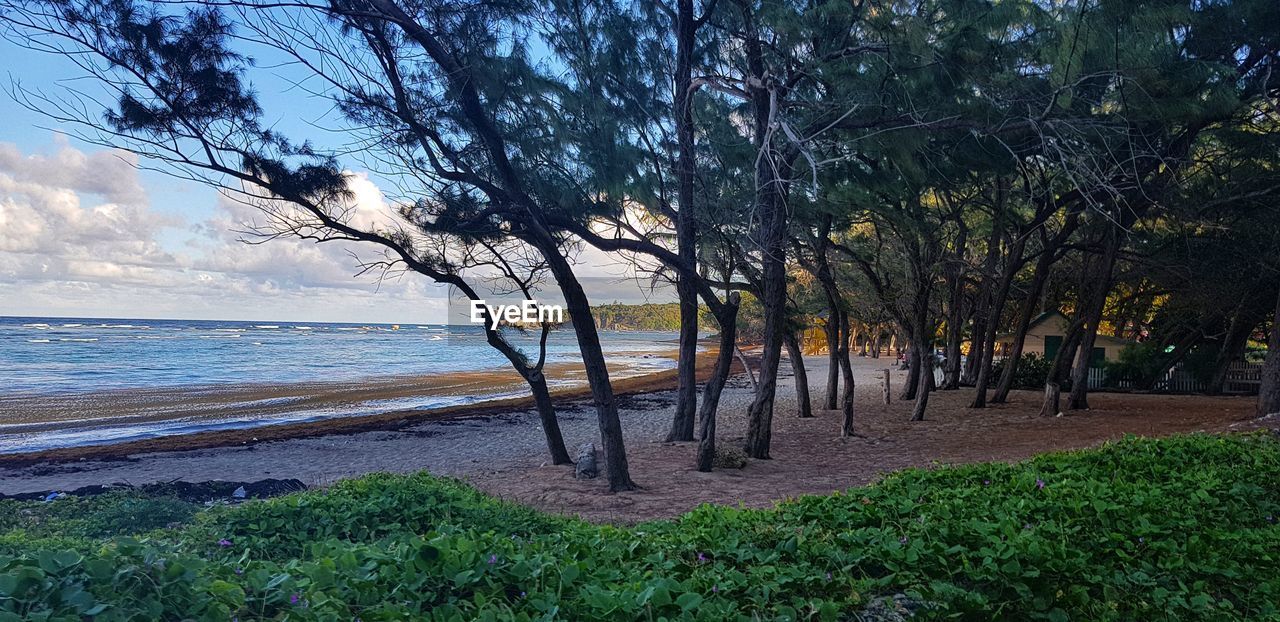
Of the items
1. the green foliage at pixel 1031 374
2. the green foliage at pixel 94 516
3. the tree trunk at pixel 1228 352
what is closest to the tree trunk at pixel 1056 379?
the tree trunk at pixel 1228 352

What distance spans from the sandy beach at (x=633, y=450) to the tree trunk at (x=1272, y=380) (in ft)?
1.55

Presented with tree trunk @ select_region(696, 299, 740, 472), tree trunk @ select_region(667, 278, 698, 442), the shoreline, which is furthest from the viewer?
the shoreline

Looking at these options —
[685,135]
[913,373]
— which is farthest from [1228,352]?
[685,135]

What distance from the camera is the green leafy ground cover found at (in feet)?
6.26

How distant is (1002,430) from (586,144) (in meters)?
9.14

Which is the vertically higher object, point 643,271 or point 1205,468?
point 643,271

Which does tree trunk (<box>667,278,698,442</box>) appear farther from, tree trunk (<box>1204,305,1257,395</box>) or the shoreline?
tree trunk (<box>1204,305,1257,395</box>)

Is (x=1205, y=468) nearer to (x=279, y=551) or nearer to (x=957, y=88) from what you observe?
(x=957, y=88)

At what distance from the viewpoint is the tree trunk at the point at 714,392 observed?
955 cm

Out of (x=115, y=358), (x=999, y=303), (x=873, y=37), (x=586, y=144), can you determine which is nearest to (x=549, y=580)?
(x=586, y=144)

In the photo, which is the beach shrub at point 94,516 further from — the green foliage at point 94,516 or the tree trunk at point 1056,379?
the tree trunk at point 1056,379

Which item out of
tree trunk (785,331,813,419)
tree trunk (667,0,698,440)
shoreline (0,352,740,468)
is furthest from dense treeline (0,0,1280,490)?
shoreline (0,352,740,468)

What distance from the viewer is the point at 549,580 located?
7.38 feet

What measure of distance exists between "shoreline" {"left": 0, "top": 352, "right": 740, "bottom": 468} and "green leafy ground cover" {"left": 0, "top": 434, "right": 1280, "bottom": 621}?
11.3 m
